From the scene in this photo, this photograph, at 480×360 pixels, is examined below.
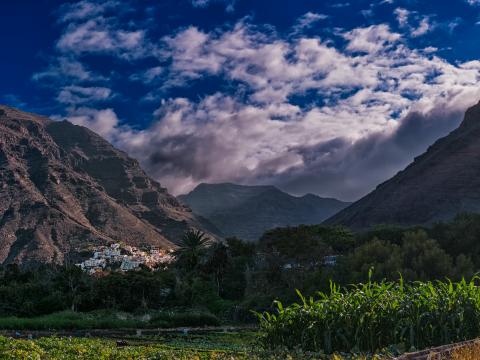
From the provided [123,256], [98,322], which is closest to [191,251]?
[98,322]

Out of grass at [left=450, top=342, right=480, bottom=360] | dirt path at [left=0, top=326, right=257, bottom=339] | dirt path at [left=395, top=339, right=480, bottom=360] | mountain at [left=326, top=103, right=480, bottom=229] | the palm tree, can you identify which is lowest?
dirt path at [left=0, top=326, right=257, bottom=339]

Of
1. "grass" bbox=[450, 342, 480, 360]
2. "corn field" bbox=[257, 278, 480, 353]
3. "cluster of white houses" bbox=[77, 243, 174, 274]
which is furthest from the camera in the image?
"cluster of white houses" bbox=[77, 243, 174, 274]

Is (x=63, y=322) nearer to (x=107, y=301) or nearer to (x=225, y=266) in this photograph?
(x=107, y=301)

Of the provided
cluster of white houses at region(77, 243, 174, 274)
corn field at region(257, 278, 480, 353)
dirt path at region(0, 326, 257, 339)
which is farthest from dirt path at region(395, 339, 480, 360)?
cluster of white houses at region(77, 243, 174, 274)

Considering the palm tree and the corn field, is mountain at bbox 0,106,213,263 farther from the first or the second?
the corn field

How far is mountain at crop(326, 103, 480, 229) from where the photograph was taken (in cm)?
9131

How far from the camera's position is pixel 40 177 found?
5817 inches

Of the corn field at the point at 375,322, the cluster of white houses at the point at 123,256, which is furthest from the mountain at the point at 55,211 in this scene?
the corn field at the point at 375,322

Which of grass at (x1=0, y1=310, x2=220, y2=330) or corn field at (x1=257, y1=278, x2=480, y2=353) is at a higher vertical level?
corn field at (x1=257, y1=278, x2=480, y2=353)

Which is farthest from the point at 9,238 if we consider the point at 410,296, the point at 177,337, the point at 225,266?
the point at 410,296

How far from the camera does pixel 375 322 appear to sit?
1096 centimetres

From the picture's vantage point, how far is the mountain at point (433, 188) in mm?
91312

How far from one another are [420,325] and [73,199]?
459ft

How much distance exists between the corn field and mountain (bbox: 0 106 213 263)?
7766 centimetres
